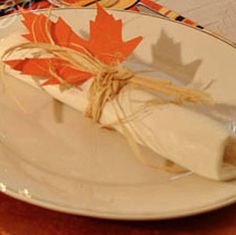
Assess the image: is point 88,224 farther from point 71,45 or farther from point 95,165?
point 71,45

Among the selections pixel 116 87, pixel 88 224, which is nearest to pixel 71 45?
pixel 116 87

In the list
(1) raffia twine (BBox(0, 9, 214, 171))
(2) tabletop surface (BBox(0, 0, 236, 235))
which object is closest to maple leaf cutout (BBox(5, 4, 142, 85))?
(1) raffia twine (BBox(0, 9, 214, 171))

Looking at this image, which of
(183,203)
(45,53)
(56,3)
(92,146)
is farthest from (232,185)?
(56,3)

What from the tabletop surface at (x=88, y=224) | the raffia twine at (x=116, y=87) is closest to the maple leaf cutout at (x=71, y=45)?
the raffia twine at (x=116, y=87)

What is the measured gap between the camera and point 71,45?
0.62 metres

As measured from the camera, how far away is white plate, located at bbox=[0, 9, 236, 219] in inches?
18.6

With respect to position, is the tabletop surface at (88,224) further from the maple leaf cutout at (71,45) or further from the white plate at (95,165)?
the maple leaf cutout at (71,45)

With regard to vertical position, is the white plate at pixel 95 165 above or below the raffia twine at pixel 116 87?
below

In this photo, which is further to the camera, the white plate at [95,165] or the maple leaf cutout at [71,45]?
the maple leaf cutout at [71,45]

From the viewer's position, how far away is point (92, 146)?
0.56 metres

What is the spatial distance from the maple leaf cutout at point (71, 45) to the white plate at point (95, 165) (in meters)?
0.03

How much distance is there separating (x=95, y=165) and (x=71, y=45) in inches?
6.2

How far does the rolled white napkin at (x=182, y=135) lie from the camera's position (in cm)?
49

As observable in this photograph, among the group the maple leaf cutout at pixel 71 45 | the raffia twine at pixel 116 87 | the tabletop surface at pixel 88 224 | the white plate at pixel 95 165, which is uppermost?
the maple leaf cutout at pixel 71 45
